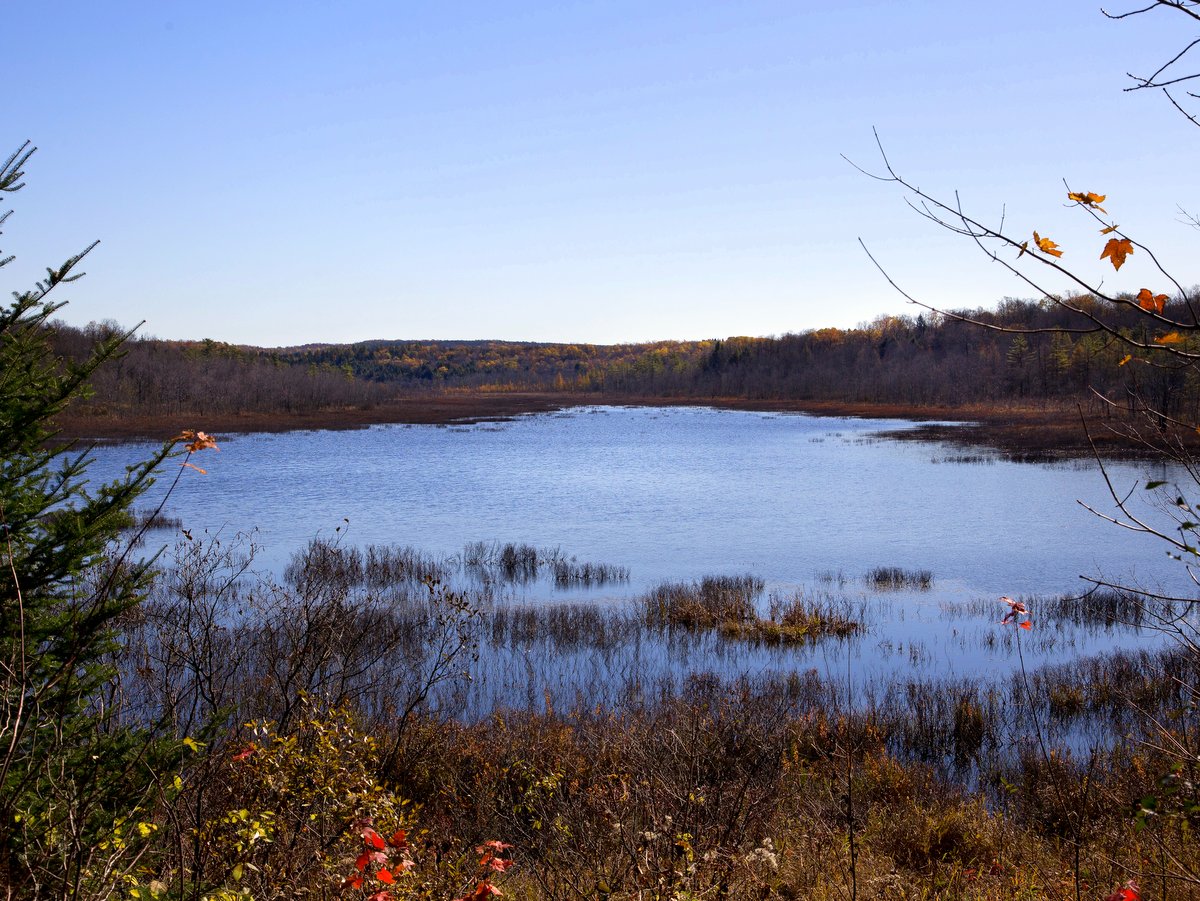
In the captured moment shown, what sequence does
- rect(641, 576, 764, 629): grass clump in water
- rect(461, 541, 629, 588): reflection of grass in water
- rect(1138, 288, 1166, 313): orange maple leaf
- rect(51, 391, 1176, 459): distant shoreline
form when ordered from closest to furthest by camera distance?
rect(1138, 288, 1166, 313): orange maple leaf, rect(641, 576, 764, 629): grass clump in water, rect(461, 541, 629, 588): reflection of grass in water, rect(51, 391, 1176, 459): distant shoreline

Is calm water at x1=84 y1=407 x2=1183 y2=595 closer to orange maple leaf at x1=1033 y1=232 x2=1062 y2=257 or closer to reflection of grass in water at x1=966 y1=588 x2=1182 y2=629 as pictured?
reflection of grass in water at x1=966 y1=588 x2=1182 y2=629

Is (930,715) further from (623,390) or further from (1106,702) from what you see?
(623,390)

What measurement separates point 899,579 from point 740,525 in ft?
24.0

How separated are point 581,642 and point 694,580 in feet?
14.9

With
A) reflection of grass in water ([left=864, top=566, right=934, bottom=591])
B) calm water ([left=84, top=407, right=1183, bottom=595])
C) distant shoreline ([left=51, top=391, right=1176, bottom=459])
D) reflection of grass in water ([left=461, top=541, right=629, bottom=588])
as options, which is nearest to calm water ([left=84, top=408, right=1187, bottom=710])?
calm water ([left=84, top=407, right=1183, bottom=595])

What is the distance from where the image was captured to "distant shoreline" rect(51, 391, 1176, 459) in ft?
154

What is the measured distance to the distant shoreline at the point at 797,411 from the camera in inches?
1848

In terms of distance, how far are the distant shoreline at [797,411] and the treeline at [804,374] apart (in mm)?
3317

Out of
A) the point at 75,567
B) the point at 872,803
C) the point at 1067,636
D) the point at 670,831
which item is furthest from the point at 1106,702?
the point at 75,567

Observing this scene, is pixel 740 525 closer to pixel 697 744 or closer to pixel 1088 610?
pixel 1088 610

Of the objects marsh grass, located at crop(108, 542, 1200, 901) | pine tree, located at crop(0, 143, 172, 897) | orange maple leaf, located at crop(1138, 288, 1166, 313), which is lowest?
marsh grass, located at crop(108, 542, 1200, 901)

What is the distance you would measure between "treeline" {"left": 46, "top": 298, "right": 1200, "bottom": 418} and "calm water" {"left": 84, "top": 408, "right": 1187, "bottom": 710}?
431 inches

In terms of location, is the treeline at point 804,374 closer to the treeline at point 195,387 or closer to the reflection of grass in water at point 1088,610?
the treeline at point 195,387

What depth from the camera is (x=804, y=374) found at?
126 meters
